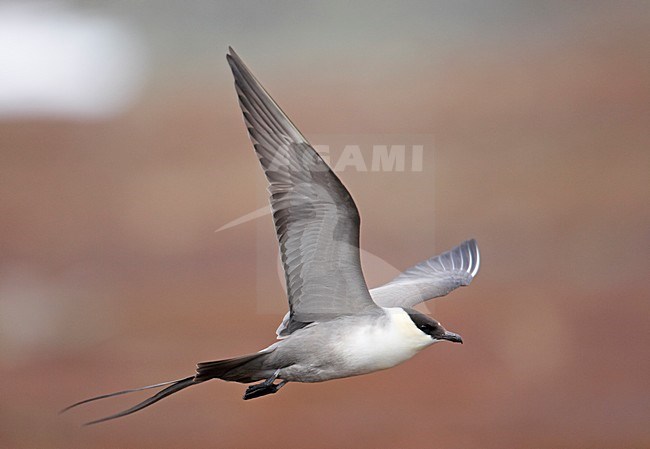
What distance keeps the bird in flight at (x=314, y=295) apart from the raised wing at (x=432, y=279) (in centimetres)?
41

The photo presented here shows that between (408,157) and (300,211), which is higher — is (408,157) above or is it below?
above

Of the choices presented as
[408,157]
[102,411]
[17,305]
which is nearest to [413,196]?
[408,157]

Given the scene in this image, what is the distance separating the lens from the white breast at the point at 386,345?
2.21 meters

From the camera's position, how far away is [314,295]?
2.34 meters

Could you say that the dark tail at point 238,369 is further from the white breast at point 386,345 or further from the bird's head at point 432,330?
the bird's head at point 432,330

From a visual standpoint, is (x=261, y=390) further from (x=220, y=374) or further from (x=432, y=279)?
(x=432, y=279)

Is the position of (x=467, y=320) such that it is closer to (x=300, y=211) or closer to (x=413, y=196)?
(x=413, y=196)

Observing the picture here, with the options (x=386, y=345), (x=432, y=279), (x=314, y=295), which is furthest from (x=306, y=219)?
(x=432, y=279)

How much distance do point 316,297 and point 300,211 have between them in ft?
0.75

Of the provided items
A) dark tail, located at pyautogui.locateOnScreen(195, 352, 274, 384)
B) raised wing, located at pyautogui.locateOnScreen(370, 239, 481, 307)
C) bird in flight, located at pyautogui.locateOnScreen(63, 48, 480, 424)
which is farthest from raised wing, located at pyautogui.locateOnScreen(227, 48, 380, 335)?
raised wing, located at pyautogui.locateOnScreen(370, 239, 481, 307)

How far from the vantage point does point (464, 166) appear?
829 cm

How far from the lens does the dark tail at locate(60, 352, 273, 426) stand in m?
2.16

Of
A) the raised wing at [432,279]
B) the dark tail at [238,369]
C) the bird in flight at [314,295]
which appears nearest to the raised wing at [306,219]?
the bird in flight at [314,295]

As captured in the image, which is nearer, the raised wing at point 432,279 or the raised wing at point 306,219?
the raised wing at point 306,219
